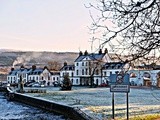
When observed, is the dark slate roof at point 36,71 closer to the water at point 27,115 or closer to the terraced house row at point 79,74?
the terraced house row at point 79,74

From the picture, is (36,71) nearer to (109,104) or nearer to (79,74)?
(79,74)

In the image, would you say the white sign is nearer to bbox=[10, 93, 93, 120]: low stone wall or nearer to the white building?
bbox=[10, 93, 93, 120]: low stone wall

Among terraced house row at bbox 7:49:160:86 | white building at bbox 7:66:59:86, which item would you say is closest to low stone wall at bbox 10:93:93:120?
terraced house row at bbox 7:49:160:86

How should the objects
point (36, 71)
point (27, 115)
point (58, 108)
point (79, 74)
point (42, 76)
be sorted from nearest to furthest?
point (27, 115)
point (58, 108)
point (79, 74)
point (42, 76)
point (36, 71)

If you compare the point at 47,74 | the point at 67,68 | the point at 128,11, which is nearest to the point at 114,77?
the point at 128,11

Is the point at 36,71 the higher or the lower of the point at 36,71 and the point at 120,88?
the higher

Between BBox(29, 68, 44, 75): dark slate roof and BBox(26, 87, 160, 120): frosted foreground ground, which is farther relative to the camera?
BBox(29, 68, 44, 75): dark slate roof

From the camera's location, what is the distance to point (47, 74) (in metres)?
113

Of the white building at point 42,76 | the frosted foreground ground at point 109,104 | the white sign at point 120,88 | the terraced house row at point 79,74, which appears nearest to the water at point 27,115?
the frosted foreground ground at point 109,104

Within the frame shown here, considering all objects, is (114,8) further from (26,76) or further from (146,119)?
(26,76)

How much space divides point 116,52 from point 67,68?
92.0 metres

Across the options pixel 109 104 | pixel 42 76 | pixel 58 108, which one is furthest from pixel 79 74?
pixel 109 104

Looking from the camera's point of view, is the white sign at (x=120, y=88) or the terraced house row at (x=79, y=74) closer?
the white sign at (x=120, y=88)

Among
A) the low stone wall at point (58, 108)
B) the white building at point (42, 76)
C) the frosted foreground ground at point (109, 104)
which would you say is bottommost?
the low stone wall at point (58, 108)
